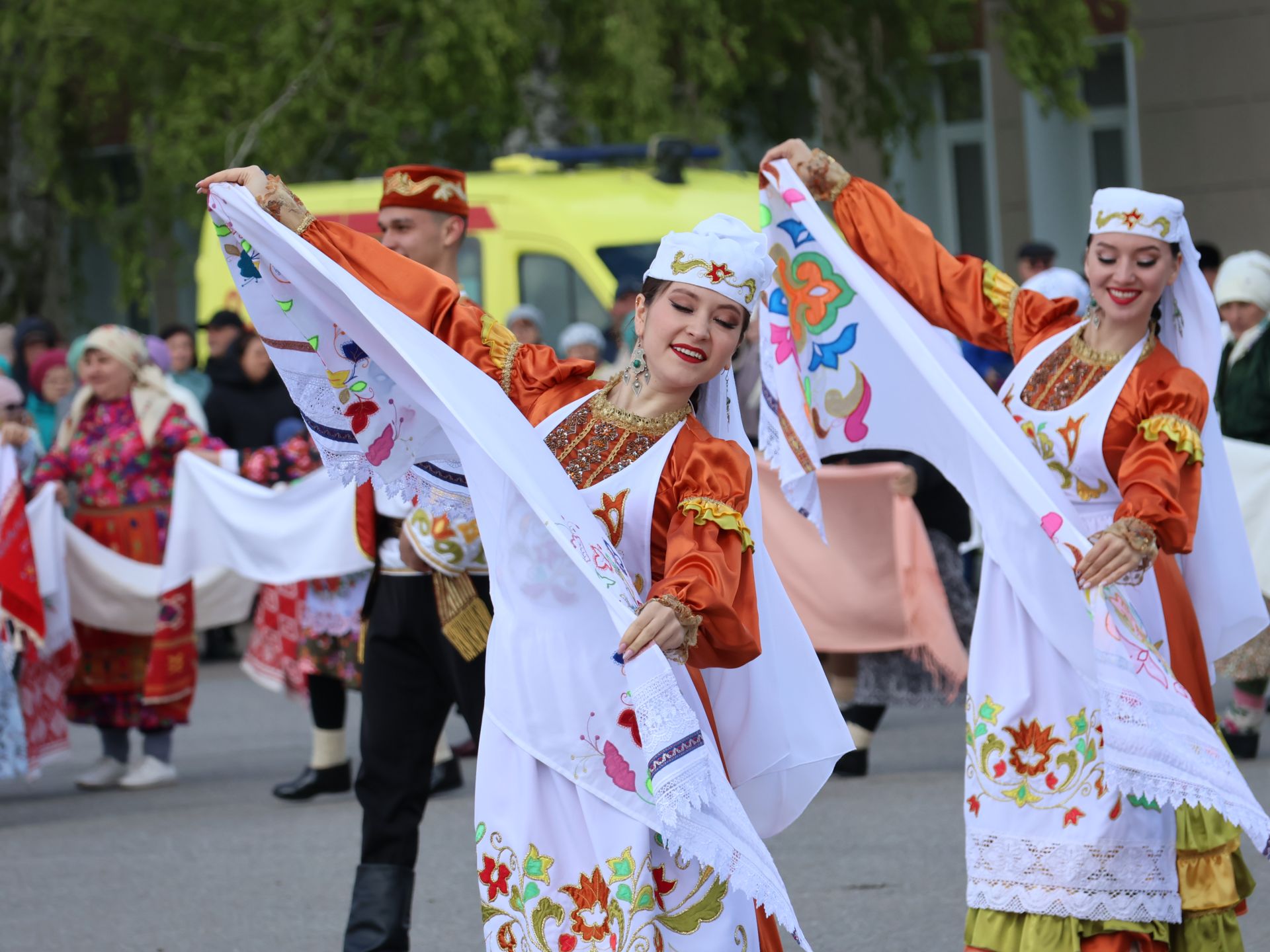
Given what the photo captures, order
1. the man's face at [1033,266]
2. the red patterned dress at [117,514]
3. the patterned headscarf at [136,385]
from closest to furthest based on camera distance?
the patterned headscarf at [136,385] < the red patterned dress at [117,514] < the man's face at [1033,266]

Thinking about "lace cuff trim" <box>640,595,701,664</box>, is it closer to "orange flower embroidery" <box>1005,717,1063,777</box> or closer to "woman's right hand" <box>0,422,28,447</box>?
"orange flower embroidery" <box>1005,717,1063,777</box>

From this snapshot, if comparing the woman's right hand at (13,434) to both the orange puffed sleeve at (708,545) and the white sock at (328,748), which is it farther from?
the orange puffed sleeve at (708,545)

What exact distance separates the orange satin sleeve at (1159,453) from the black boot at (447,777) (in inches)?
146

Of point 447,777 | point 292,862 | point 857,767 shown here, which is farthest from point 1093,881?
point 447,777

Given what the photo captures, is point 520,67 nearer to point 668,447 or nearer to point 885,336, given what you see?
point 885,336

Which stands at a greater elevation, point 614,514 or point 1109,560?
point 614,514

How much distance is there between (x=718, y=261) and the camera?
3.79 metres

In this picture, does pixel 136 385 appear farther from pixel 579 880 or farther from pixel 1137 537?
pixel 579 880

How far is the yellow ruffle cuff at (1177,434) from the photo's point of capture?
4.60m

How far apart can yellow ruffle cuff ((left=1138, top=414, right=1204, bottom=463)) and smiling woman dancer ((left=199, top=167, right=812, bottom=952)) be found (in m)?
1.19

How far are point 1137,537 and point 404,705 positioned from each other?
188cm

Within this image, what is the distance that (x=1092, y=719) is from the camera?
15.4 ft

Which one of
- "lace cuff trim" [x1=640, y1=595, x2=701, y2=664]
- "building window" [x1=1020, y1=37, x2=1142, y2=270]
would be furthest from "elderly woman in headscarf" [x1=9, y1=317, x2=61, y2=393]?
"building window" [x1=1020, y1=37, x2=1142, y2=270]

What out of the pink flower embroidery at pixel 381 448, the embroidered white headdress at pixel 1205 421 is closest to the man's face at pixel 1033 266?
the embroidered white headdress at pixel 1205 421
